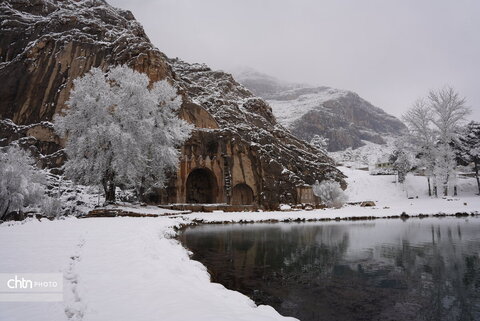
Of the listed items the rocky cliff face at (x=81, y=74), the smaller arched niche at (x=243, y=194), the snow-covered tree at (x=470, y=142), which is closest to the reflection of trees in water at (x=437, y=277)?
the smaller arched niche at (x=243, y=194)

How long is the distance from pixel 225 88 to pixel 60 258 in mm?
62885

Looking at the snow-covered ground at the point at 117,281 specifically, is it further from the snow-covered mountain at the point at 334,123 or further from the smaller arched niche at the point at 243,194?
the snow-covered mountain at the point at 334,123

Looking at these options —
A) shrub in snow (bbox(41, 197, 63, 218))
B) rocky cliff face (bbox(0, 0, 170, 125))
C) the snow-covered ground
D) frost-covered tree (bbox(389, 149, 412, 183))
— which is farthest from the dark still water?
frost-covered tree (bbox(389, 149, 412, 183))

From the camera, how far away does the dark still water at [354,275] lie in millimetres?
6105

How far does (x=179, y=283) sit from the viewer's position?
6.02 meters

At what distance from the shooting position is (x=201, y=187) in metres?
39.4

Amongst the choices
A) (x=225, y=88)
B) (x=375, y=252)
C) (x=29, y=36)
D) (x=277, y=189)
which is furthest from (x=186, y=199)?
(x=29, y=36)

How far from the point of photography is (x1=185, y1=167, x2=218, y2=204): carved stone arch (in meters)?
38.0

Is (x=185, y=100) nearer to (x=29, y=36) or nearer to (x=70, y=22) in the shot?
(x=70, y=22)

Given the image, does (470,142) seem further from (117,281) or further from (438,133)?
(117,281)

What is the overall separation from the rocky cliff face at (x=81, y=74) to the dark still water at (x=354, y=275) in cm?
2667

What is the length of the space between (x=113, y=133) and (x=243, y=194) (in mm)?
21344

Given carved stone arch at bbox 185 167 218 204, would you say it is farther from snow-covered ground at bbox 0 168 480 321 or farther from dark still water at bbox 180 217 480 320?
snow-covered ground at bbox 0 168 480 321

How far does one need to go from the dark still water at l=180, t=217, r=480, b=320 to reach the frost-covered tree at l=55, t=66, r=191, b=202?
11.3m
